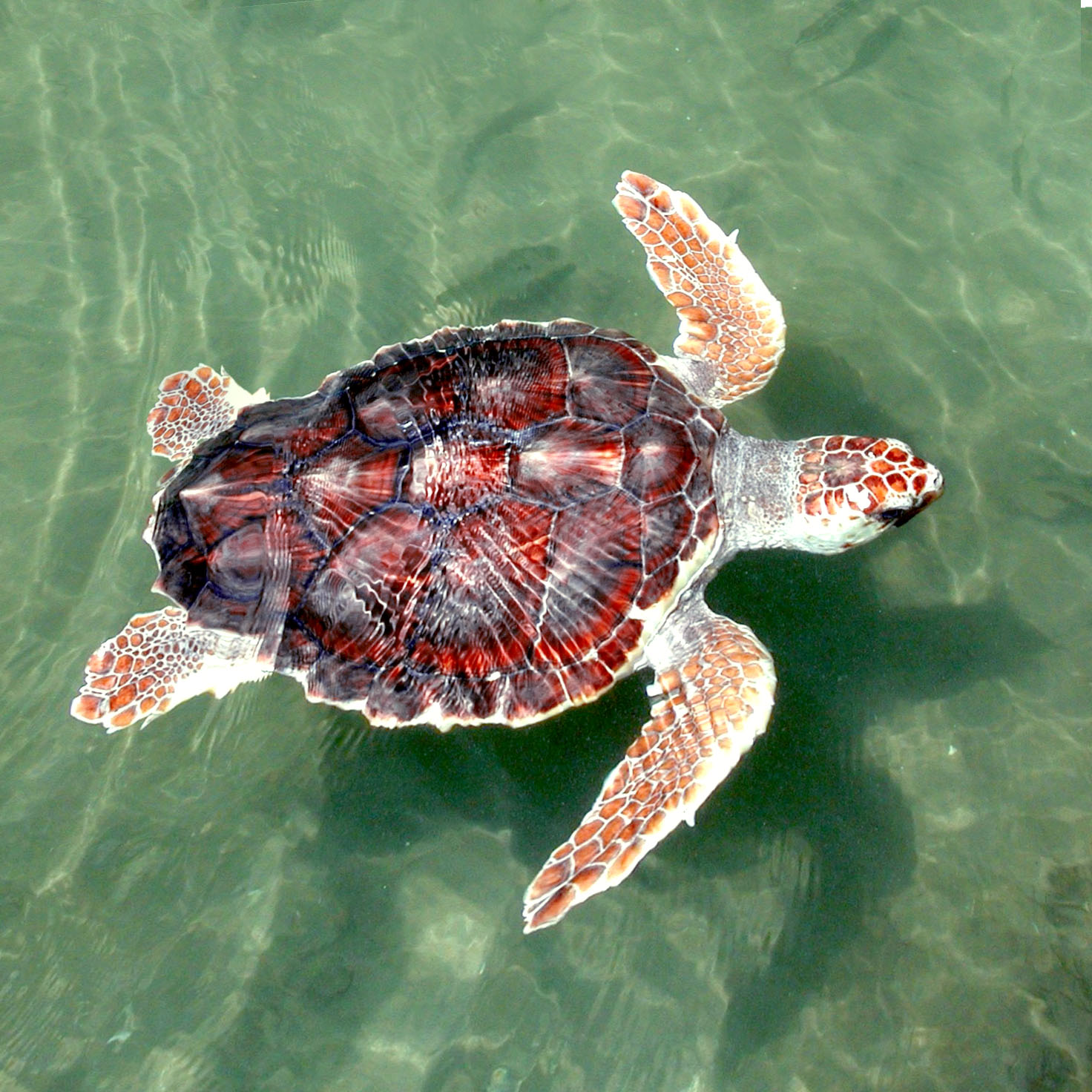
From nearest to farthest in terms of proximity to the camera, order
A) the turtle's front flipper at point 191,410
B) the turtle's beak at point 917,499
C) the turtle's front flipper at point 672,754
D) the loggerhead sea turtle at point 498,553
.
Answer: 1. the turtle's front flipper at point 672,754
2. the loggerhead sea turtle at point 498,553
3. the turtle's beak at point 917,499
4. the turtle's front flipper at point 191,410

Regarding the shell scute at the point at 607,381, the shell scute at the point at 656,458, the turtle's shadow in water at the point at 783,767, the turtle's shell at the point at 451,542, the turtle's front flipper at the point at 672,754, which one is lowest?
the turtle's shadow in water at the point at 783,767

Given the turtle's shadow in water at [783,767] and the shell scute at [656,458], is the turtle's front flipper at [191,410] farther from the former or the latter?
the shell scute at [656,458]

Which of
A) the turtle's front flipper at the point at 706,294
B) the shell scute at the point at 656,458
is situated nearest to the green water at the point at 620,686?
the turtle's front flipper at the point at 706,294

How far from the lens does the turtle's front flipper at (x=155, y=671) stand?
355 centimetres

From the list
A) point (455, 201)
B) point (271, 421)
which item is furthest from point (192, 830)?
point (455, 201)

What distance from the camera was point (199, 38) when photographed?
5625 millimetres

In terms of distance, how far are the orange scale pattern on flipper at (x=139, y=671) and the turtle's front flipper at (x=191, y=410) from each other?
2.82ft

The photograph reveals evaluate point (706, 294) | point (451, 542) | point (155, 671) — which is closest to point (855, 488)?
point (706, 294)

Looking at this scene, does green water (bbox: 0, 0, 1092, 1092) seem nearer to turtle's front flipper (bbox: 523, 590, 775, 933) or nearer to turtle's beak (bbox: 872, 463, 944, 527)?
turtle's front flipper (bbox: 523, 590, 775, 933)

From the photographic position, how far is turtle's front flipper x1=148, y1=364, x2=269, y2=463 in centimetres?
405

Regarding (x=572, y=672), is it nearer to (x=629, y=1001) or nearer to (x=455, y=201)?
(x=629, y=1001)

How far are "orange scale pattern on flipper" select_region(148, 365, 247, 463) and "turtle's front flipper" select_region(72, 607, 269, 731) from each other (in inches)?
34.8

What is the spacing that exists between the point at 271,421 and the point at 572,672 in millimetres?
1614

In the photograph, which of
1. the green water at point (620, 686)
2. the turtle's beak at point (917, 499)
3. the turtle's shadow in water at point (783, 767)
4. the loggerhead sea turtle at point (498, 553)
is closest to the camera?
the loggerhead sea turtle at point (498, 553)
